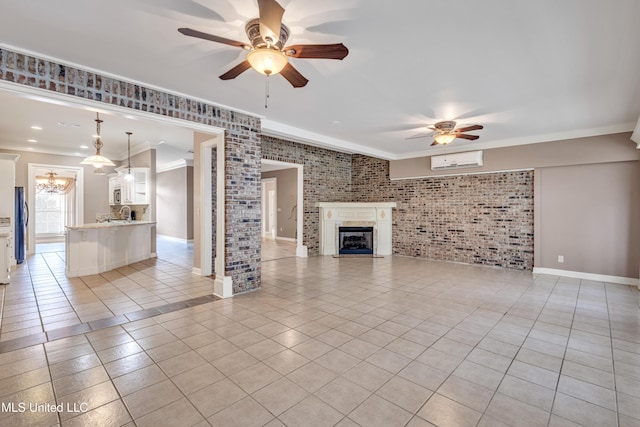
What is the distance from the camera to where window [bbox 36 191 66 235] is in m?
10.4

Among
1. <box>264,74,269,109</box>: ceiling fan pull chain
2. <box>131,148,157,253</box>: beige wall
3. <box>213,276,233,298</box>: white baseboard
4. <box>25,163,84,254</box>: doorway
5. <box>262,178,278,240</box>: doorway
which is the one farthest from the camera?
<box>262,178,278,240</box>: doorway

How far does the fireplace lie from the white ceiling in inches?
152

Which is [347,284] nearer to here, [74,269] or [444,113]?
[444,113]

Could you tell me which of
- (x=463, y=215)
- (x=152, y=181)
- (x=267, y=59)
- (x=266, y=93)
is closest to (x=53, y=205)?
(x=152, y=181)

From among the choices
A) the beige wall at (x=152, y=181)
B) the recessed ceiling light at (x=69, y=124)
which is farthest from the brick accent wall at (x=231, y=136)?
the beige wall at (x=152, y=181)

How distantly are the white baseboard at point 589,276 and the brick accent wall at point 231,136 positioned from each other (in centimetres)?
544

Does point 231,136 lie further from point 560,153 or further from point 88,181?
point 88,181

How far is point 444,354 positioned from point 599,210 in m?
4.79

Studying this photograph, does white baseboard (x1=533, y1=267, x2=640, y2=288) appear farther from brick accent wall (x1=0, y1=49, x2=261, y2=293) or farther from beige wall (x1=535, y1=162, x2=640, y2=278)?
brick accent wall (x1=0, y1=49, x2=261, y2=293)

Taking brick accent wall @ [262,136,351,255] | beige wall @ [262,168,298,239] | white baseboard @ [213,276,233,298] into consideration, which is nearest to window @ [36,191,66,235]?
beige wall @ [262,168,298,239]

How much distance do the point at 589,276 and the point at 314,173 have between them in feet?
19.6

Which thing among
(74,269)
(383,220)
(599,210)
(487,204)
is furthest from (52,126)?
(599,210)

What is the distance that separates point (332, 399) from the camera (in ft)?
6.53

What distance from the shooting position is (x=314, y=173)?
7844 millimetres
